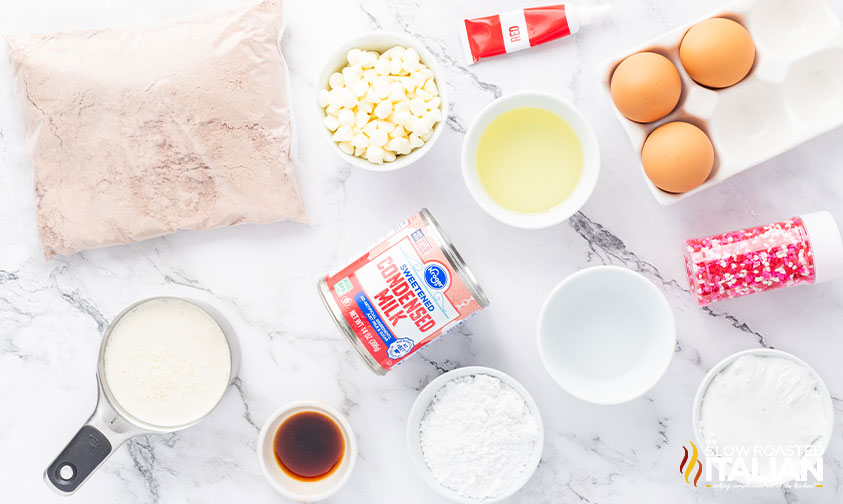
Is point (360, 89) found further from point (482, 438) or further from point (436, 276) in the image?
point (482, 438)

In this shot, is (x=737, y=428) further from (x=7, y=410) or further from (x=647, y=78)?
(x=7, y=410)

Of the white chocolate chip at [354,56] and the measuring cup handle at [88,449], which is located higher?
the white chocolate chip at [354,56]

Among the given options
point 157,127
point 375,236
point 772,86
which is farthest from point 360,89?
point 772,86

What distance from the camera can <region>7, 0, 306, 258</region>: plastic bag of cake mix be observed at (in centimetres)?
121

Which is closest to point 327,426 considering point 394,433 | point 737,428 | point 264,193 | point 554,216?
point 394,433

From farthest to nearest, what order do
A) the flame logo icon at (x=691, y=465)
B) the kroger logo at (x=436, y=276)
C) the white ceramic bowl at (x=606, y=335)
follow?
the flame logo icon at (x=691, y=465) → the white ceramic bowl at (x=606, y=335) → the kroger logo at (x=436, y=276)

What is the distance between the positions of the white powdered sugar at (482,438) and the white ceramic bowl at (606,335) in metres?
0.10

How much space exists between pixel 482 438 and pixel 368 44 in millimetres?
675

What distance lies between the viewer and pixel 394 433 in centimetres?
129

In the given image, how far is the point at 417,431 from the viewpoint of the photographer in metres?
1.20

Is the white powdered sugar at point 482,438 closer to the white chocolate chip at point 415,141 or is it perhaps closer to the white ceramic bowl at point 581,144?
the white ceramic bowl at point 581,144

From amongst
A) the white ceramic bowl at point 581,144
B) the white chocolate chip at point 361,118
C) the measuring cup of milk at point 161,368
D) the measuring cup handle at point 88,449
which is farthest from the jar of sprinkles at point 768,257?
the measuring cup handle at point 88,449

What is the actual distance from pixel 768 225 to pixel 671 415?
37 centimetres

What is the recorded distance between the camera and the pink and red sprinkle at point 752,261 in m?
1.12
